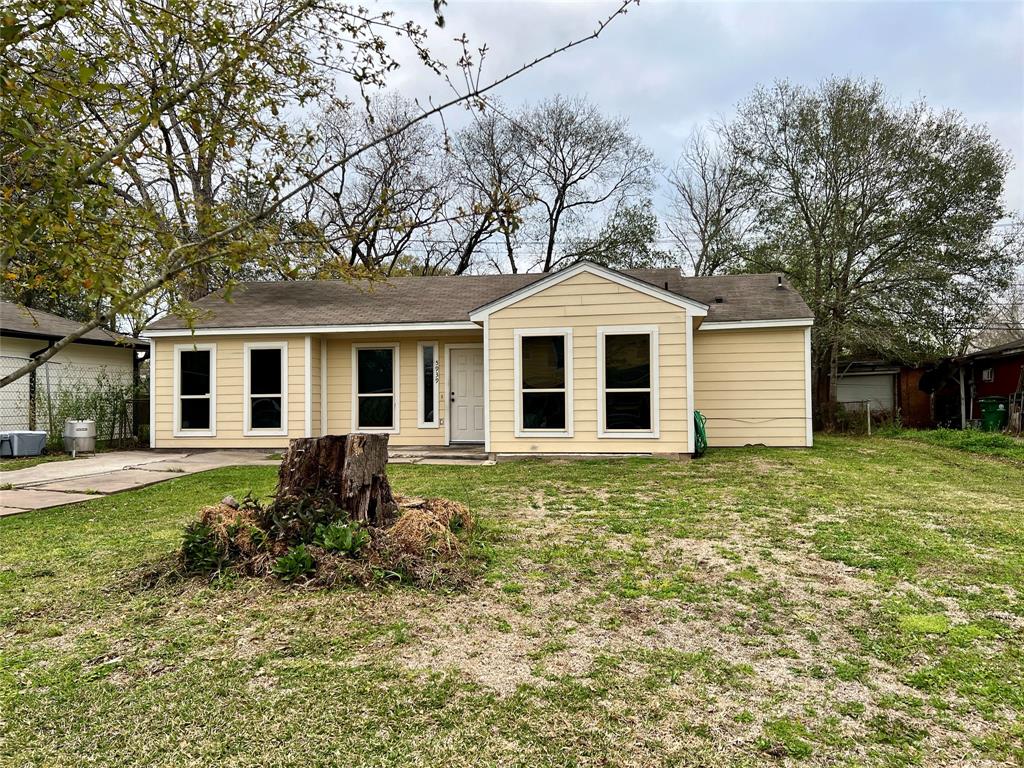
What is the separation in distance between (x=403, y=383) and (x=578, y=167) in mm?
15203

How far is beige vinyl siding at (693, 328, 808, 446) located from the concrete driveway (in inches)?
298

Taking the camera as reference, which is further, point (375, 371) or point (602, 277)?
point (375, 371)

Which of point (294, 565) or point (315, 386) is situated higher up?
point (315, 386)

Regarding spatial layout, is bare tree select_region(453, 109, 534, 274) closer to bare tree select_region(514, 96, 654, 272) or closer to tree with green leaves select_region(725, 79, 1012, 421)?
bare tree select_region(514, 96, 654, 272)

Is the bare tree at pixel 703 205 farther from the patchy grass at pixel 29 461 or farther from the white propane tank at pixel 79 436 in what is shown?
the patchy grass at pixel 29 461

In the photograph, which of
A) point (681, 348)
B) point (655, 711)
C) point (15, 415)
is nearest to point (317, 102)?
point (655, 711)

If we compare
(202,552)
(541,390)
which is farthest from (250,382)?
(202,552)

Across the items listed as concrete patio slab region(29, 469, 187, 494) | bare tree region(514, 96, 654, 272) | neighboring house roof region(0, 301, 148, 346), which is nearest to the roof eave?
neighboring house roof region(0, 301, 148, 346)

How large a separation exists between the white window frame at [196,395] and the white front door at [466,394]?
4.38m

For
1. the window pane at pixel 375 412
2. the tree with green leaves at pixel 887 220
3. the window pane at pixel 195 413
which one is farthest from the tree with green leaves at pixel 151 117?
the tree with green leaves at pixel 887 220

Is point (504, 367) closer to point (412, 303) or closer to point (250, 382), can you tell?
point (412, 303)

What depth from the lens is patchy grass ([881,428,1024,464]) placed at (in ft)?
32.4

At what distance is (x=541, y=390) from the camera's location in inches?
372

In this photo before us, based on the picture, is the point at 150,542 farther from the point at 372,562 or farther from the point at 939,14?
the point at 939,14
